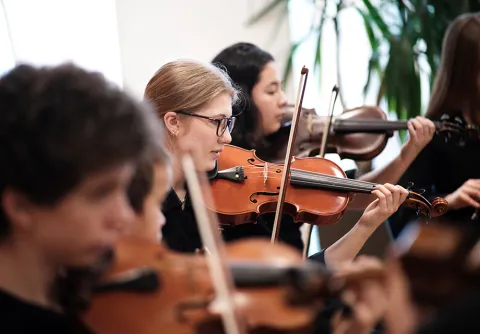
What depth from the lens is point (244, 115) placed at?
6.69ft

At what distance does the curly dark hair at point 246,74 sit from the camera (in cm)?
202

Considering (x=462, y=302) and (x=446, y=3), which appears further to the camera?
(x=446, y=3)

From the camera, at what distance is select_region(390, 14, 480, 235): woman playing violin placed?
2.08 metres

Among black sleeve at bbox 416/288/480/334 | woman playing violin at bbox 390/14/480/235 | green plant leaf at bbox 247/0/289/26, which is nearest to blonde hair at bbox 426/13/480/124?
woman playing violin at bbox 390/14/480/235

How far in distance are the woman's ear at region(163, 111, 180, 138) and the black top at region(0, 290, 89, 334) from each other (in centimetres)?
75

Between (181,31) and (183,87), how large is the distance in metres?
1.18

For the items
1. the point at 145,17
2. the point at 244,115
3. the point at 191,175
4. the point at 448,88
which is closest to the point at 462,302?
the point at 191,175

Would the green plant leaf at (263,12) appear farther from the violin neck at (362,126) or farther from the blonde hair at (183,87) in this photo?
the blonde hair at (183,87)

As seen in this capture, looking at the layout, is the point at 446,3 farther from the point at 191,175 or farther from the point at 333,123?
the point at 191,175

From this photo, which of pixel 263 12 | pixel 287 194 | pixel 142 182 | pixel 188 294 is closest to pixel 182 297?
pixel 188 294

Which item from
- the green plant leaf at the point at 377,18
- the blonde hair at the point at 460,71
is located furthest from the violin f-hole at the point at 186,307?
the green plant leaf at the point at 377,18

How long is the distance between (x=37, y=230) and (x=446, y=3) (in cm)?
229

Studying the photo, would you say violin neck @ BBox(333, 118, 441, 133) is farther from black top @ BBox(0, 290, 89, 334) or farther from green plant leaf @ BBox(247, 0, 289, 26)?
black top @ BBox(0, 290, 89, 334)

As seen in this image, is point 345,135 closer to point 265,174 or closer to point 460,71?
point 460,71
